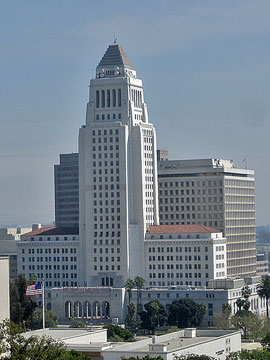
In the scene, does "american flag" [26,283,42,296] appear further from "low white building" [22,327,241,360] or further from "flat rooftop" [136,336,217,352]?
"flat rooftop" [136,336,217,352]

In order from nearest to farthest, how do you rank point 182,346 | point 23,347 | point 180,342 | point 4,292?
point 23,347 < point 4,292 < point 182,346 < point 180,342

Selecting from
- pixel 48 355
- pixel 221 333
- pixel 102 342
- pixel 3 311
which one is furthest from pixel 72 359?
pixel 221 333

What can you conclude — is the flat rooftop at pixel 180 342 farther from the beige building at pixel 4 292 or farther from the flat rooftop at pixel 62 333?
the beige building at pixel 4 292

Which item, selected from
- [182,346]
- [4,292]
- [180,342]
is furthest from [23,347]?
[180,342]

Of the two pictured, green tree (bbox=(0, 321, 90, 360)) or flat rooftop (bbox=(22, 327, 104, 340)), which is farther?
flat rooftop (bbox=(22, 327, 104, 340))

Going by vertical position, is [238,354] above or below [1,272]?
below

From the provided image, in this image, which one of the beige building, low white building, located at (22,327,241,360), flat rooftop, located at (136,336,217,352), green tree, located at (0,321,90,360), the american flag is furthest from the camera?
flat rooftop, located at (136,336,217,352)

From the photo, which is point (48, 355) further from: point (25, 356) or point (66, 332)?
point (66, 332)

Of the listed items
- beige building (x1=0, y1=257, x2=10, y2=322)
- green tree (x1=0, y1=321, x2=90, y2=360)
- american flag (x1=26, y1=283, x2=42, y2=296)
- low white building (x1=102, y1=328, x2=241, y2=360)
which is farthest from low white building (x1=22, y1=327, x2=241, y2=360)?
green tree (x1=0, y1=321, x2=90, y2=360)

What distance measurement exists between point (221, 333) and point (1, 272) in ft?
186

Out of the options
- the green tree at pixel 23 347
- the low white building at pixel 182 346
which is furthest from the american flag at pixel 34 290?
the green tree at pixel 23 347

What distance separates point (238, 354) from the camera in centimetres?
18275

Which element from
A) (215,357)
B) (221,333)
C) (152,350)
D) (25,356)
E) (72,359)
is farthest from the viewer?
(221,333)

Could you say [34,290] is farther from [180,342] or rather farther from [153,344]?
[180,342]
